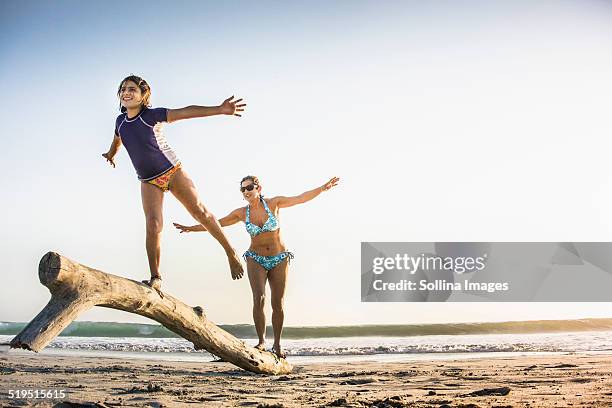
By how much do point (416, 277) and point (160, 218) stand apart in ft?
13.9

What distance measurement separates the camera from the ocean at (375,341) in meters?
7.66

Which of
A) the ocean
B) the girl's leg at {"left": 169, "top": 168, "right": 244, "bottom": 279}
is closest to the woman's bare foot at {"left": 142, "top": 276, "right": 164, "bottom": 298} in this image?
the girl's leg at {"left": 169, "top": 168, "right": 244, "bottom": 279}

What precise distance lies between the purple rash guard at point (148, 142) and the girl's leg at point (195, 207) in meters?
0.10

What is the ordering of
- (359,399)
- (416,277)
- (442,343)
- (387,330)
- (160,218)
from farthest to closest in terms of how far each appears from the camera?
(387,330) < (442,343) < (416,277) < (160,218) < (359,399)

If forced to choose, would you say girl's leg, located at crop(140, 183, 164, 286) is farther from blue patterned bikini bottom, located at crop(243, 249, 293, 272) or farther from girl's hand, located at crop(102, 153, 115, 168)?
blue patterned bikini bottom, located at crop(243, 249, 293, 272)

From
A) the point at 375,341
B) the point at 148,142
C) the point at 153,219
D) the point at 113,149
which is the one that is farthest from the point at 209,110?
the point at 375,341

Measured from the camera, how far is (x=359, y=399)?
3.51m

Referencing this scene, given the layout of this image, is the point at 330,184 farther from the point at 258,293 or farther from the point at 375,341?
the point at 375,341

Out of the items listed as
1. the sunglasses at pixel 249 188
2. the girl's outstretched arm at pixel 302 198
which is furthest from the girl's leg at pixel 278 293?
the sunglasses at pixel 249 188

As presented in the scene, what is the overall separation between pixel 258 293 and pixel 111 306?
168 centimetres

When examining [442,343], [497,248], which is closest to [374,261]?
[497,248]

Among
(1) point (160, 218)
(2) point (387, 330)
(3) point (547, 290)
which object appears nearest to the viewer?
(1) point (160, 218)

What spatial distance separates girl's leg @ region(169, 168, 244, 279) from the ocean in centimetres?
353

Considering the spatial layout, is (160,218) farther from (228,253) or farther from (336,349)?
(336,349)
